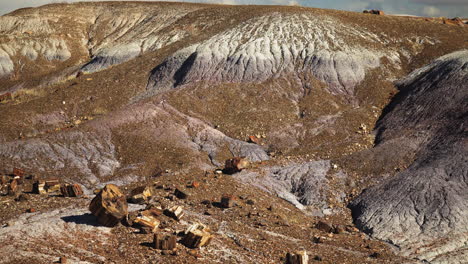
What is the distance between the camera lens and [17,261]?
491 inches

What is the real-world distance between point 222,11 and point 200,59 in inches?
812

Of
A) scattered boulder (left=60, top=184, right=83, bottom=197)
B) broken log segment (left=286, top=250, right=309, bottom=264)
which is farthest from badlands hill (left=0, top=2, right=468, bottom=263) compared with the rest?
broken log segment (left=286, top=250, right=309, bottom=264)

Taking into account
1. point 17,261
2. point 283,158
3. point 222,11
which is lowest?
point 283,158

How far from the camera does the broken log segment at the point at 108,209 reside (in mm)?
15445

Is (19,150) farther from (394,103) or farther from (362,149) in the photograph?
(394,103)

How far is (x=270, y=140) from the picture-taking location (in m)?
30.2

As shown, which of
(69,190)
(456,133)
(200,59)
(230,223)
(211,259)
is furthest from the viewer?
(200,59)

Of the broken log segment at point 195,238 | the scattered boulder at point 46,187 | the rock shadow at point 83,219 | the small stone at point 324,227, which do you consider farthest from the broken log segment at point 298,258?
the scattered boulder at point 46,187

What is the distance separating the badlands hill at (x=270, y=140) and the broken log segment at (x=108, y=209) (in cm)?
46

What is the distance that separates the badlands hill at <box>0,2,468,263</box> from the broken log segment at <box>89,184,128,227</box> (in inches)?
18.3

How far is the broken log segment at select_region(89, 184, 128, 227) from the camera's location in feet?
50.7

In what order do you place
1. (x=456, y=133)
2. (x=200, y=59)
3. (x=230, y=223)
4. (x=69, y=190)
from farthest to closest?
(x=200, y=59)
(x=456, y=133)
(x=69, y=190)
(x=230, y=223)

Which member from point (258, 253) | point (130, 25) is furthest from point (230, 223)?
point (130, 25)

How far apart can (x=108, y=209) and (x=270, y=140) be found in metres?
16.5
